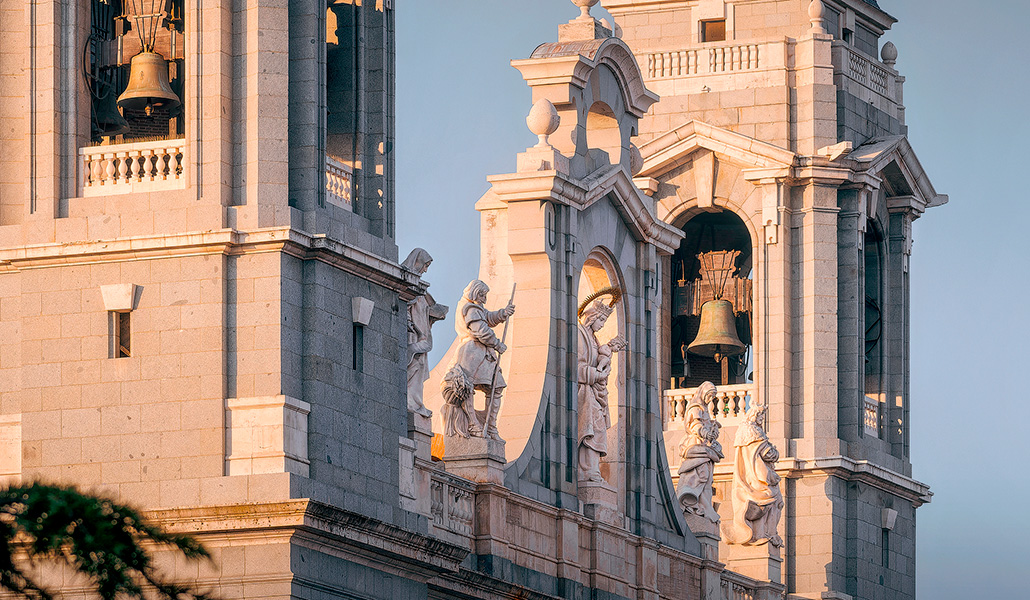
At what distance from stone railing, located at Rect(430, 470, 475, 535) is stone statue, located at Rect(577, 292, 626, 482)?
15.6ft

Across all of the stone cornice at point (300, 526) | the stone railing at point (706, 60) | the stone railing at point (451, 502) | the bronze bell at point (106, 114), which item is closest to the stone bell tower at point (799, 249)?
the stone railing at point (706, 60)

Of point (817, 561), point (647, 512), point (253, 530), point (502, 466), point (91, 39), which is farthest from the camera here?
point (817, 561)

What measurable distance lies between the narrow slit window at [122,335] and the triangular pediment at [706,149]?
22.9 metres

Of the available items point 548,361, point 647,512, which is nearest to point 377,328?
point 548,361

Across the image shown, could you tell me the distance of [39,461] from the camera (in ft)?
130

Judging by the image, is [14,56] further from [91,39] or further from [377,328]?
[377,328]

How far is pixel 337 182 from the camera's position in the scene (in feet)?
136

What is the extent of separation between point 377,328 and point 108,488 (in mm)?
4417

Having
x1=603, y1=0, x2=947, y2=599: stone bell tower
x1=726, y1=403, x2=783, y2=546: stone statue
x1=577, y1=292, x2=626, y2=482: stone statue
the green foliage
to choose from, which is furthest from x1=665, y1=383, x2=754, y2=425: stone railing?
the green foliage

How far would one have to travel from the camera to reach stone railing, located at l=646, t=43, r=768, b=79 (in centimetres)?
6219

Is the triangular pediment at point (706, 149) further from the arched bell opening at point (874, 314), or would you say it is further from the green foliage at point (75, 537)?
the green foliage at point (75, 537)

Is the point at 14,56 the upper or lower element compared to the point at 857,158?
lower

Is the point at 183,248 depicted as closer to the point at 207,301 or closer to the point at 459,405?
the point at 207,301

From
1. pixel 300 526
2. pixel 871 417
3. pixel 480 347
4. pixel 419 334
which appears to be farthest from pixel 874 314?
pixel 300 526
